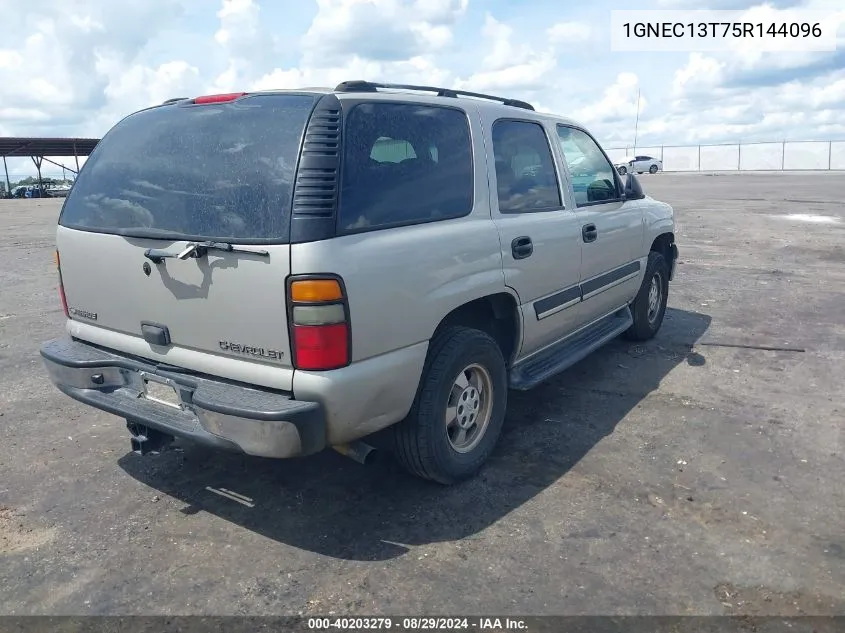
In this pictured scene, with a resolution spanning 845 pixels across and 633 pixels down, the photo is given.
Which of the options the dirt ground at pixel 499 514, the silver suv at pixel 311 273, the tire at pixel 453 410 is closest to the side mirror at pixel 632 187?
the dirt ground at pixel 499 514

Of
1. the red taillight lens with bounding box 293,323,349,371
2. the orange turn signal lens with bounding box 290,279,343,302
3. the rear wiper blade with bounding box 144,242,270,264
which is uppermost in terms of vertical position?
the rear wiper blade with bounding box 144,242,270,264

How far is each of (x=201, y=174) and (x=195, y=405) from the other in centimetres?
104

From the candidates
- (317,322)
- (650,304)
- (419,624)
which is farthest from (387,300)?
(650,304)

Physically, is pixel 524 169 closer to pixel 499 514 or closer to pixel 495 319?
pixel 495 319

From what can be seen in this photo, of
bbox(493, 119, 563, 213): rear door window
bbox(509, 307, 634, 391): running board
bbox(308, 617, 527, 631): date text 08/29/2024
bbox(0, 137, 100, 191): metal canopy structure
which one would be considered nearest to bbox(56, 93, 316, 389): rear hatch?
bbox(308, 617, 527, 631): date text 08/29/2024

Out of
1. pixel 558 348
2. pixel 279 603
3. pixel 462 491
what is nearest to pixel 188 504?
pixel 279 603

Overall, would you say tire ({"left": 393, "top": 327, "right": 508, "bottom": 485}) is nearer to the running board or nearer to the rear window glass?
the running board

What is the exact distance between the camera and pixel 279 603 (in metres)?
2.71

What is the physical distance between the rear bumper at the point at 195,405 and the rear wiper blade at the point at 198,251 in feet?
1.80

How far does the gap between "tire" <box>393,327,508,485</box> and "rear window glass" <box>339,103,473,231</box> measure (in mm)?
676

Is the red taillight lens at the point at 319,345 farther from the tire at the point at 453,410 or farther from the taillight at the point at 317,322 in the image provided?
the tire at the point at 453,410

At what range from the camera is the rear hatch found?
282 centimetres

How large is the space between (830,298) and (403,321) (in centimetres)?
690

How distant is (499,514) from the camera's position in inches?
132
